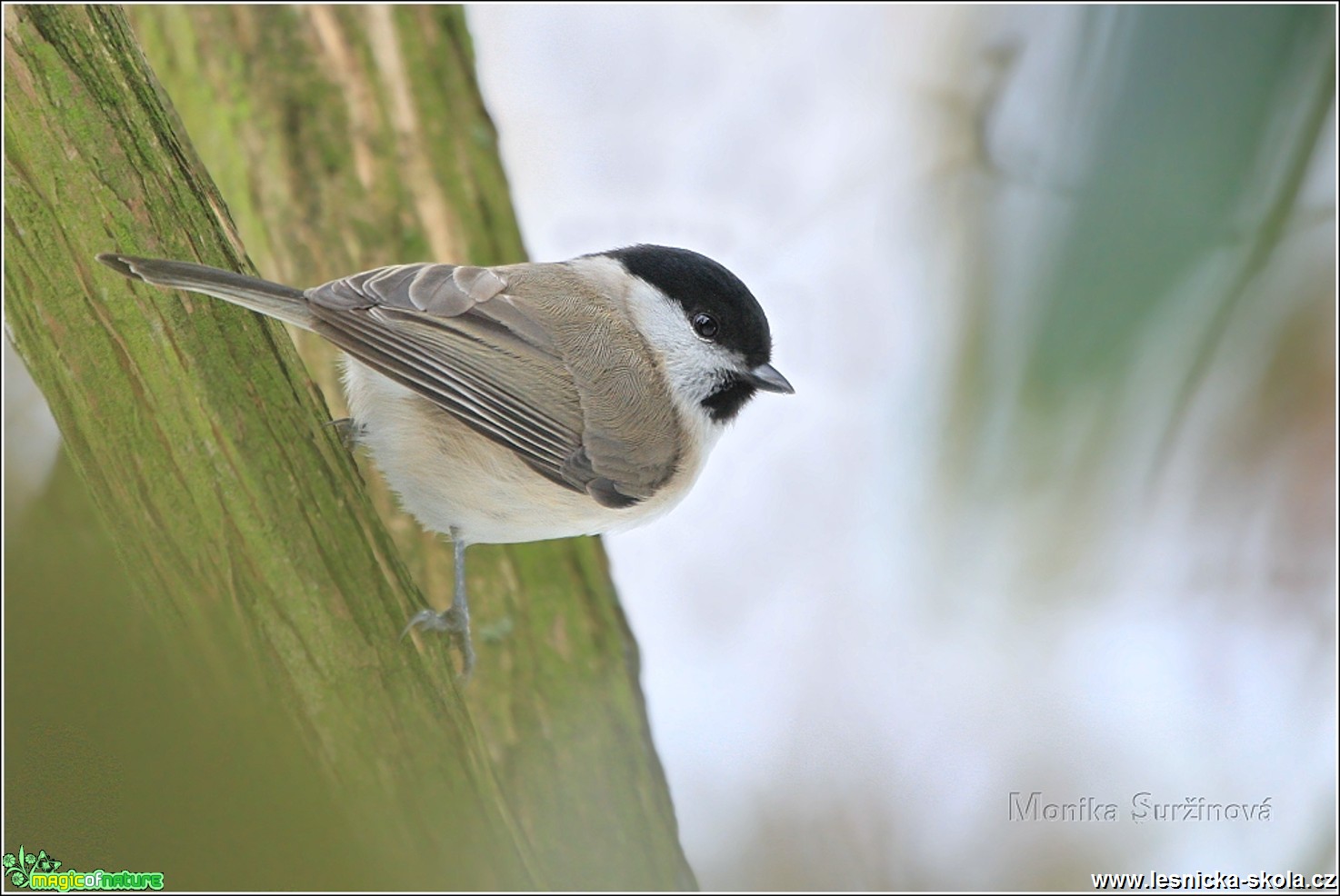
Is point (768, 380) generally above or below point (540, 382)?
below

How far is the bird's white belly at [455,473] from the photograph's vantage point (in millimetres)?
1664

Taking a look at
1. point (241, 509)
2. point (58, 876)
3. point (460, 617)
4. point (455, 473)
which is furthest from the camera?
point (460, 617)

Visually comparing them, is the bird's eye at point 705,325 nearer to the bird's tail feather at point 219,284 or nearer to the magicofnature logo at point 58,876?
the bird's tail feather at point 219,284

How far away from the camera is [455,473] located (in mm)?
1671

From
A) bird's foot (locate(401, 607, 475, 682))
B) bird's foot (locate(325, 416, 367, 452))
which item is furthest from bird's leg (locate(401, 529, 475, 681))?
bird's foot (locate(325, 416, 367, 452))

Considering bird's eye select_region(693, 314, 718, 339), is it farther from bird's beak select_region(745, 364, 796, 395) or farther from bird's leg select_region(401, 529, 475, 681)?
bird's leg select_region(401, 529, 475, 681)

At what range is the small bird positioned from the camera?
1566 mm

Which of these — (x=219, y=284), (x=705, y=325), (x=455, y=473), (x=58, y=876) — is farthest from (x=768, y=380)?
(x=58, y=876)

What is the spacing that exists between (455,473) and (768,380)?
65cm

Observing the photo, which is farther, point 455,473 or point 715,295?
point 715,295

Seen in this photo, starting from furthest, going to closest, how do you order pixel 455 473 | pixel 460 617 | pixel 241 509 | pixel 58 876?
pixel 460 617
pixel 455 473
pixel 241 509
pixel 58 876

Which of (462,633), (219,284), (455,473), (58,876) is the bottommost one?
(462,633)

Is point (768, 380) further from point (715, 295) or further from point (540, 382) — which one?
point (540, 382)

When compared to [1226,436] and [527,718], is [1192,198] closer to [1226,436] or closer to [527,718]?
[1226,436]
